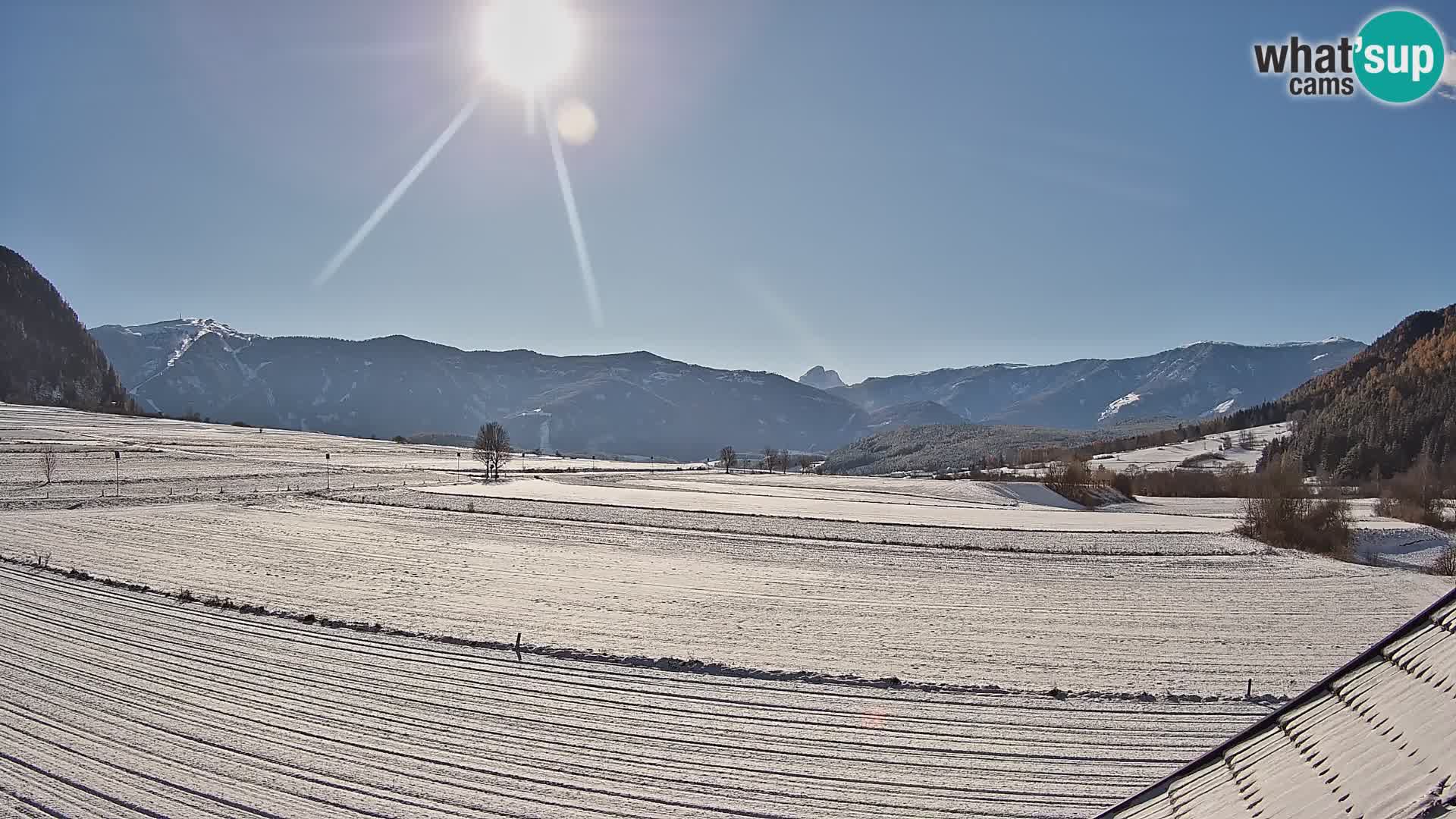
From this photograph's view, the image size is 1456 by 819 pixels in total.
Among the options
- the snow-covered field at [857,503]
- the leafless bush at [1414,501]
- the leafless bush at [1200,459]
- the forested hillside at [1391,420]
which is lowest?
the snow-covered field at [857,503]

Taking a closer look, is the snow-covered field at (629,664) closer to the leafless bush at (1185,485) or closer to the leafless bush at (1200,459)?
the leafless bush at (1185,485)

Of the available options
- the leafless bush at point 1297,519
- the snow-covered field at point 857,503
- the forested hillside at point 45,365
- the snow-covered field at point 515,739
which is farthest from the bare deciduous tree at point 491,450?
the forested hillside at point 45,365

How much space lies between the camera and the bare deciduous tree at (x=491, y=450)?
78000mm

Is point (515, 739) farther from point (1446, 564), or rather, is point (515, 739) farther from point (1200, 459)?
point (1200, 459)

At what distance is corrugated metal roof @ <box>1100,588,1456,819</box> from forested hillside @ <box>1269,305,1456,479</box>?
117 m

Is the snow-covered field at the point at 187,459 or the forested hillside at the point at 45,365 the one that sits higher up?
the forested hillside at the point at 45,365

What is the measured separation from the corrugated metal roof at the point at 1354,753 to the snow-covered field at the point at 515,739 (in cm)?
506

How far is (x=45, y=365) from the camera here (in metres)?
184

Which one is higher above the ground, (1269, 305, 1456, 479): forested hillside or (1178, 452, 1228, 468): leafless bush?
(1269, 305, 1456, 479): forested hillside

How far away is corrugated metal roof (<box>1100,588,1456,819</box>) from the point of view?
144 inches

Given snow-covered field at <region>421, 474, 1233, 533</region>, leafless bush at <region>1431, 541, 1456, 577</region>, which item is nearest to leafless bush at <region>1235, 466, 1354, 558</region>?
leafless bush at <region>1431, 541, 1456, 577</region>

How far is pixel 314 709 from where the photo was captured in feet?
41.1

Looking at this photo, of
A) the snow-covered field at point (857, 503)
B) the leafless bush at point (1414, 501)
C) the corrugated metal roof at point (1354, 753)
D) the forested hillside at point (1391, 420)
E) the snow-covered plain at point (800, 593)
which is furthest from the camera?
the forested hillside at point (1391, 420)

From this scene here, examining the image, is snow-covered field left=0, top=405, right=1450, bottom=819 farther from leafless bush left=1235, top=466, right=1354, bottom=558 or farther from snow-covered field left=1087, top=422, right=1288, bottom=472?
snow-covered field left=1087, top=422, right=1288, bottom=472
